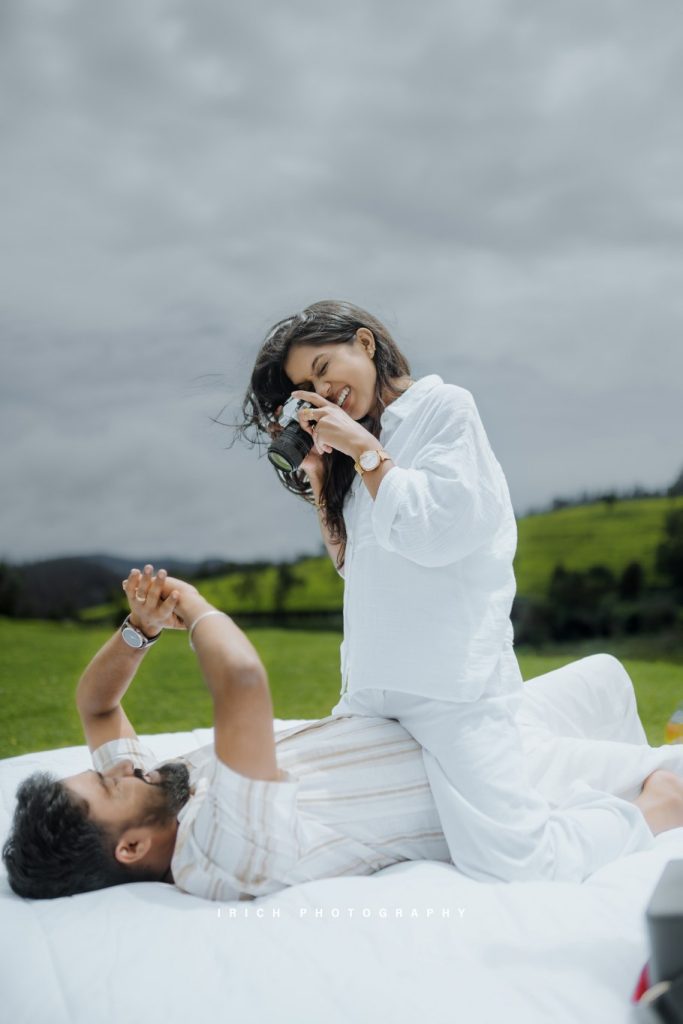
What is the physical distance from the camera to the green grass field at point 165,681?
5.78 meters

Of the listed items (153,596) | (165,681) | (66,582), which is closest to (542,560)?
(165,681)

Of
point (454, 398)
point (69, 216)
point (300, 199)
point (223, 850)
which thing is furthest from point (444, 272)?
point (223, 850)

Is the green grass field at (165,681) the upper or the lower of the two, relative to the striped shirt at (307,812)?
lower

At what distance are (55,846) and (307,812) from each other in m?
0.40

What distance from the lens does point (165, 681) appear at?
7.05 m

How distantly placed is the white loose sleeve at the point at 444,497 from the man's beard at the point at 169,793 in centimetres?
51

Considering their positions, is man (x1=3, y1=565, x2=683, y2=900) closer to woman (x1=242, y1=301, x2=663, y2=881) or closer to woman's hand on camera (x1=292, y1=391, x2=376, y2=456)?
woman (x1=242, y1=301, x2=663, y2=881)

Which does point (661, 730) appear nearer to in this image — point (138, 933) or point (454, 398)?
point (454, 398)

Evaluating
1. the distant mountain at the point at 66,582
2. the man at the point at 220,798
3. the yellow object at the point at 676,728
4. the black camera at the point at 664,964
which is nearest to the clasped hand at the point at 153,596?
the man at the point at 220,798

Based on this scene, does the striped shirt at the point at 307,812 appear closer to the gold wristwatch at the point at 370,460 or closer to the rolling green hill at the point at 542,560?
the gold wristwatch at the point at 370,460

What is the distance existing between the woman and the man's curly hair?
1.69ft

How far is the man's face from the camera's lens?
5.12ft

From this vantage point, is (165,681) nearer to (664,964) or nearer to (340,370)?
(340,370)

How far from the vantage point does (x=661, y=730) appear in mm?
5176
